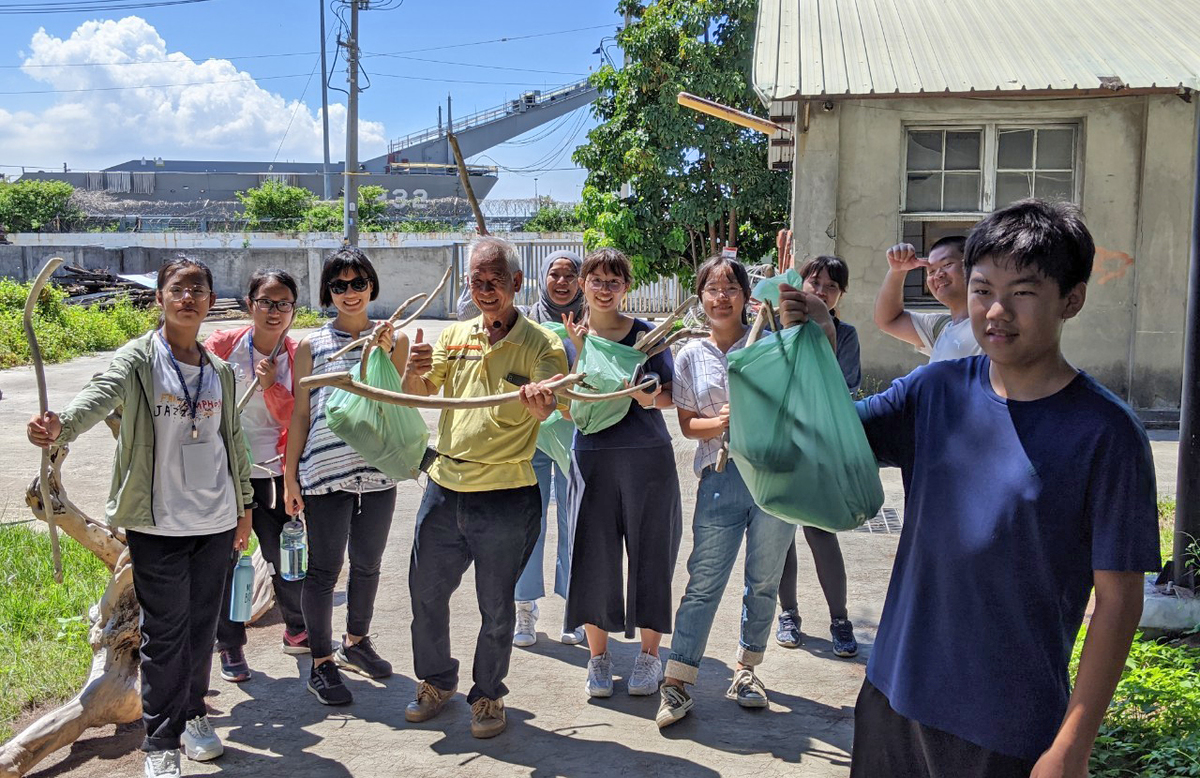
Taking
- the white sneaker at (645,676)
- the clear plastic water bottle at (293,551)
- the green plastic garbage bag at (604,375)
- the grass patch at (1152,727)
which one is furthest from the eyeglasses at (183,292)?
the grass patch at (1152,727)

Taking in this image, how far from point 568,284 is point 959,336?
2077 mm

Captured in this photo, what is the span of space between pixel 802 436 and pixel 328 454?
2.30m

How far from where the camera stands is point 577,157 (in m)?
16.0

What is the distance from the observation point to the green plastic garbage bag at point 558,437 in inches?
181

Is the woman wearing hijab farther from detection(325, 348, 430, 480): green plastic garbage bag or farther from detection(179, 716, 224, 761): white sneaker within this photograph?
detection(179, 716, 224, 761): white sneaker

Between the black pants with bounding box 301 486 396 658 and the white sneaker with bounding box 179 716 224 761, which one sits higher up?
the black pants with bounding box 301 486 396 658

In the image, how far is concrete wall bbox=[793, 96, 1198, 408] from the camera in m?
9.43

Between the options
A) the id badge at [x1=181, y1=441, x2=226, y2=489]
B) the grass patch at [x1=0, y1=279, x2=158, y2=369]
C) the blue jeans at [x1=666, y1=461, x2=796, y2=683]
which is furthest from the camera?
the grass patch at [x1=0, y1=279, x2=158, y2=369]

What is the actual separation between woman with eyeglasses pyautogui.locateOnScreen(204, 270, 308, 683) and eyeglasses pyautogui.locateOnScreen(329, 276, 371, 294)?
1.02 ft

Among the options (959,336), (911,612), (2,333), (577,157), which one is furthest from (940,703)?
(2,333)

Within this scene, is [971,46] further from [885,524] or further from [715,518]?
[715,518]

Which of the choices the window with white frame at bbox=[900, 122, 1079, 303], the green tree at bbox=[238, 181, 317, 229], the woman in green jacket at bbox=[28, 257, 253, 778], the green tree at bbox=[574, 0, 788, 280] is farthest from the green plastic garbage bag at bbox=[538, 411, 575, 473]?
the green tree at bbox=[238, 181, 317, 229]

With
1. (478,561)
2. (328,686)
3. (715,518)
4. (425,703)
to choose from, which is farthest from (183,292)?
(715,518)

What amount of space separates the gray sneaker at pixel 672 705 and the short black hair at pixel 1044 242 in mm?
2423
